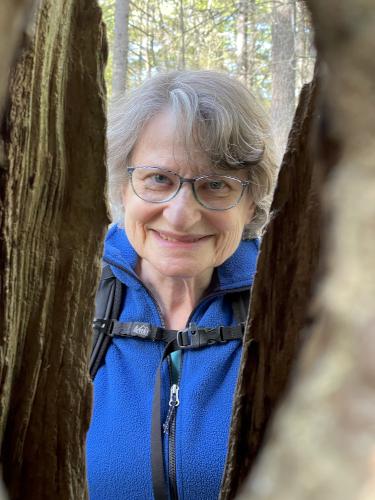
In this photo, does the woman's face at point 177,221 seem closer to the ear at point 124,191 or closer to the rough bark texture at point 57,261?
the ear at point 124,191

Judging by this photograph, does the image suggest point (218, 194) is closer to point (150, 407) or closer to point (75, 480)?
point (150, 407)

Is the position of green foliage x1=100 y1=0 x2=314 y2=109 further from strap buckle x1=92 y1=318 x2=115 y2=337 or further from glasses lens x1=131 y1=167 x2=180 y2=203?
strap buckle x1=92 y1=318 x2=115 y2=337

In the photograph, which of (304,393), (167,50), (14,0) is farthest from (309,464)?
(167,50)

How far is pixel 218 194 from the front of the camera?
1.90 meters

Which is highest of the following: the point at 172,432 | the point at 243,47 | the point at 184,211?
the point at 243,47

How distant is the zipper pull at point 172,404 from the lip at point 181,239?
424 mm

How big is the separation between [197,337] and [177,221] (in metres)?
0.34

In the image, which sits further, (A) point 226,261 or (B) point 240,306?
(A) point 226,261

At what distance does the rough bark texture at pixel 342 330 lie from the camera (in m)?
0.34

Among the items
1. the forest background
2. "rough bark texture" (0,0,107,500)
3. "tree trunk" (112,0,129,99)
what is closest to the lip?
"rough bark texture" (0,0,107,500)

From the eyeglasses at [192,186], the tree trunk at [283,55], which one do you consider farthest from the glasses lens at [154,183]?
the tree trunk at [283,55]

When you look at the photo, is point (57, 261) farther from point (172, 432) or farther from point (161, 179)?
point (161, 179)

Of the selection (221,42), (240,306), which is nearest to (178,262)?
(240,306)

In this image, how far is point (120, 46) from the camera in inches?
267
